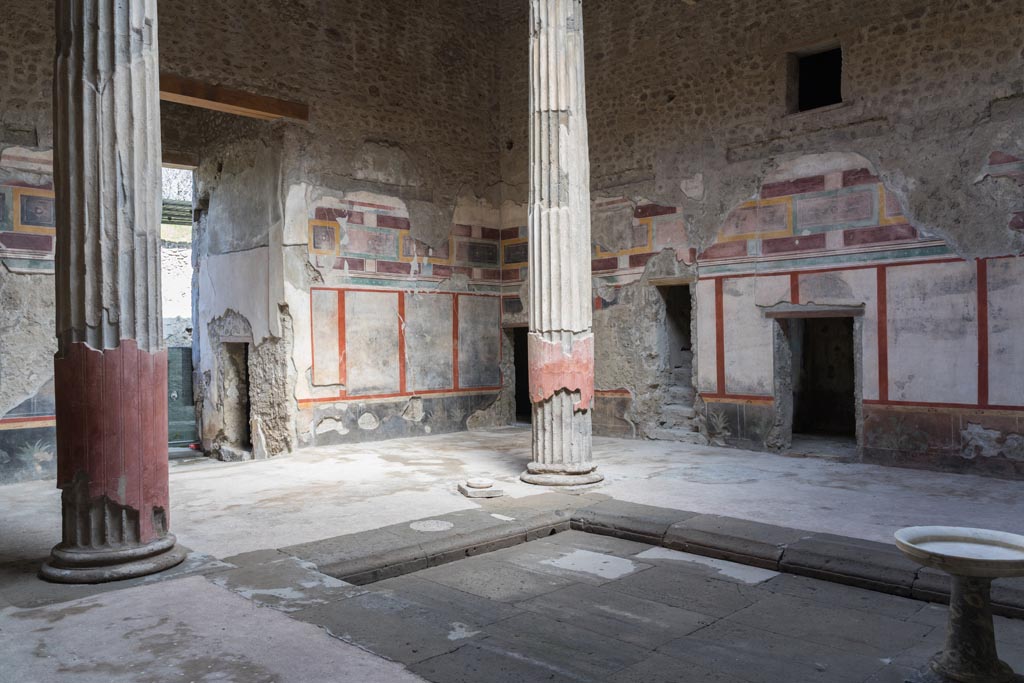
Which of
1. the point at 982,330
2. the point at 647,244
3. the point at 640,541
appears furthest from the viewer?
the point at 647,244

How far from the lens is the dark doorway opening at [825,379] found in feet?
33.1

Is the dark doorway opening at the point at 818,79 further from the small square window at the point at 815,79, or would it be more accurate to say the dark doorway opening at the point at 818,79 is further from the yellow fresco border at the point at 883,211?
the yellow fresco border at the point at 883,211

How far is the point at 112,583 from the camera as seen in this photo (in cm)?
407

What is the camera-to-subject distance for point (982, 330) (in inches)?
289

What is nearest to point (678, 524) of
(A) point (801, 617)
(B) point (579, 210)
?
(A) point (801, 617)

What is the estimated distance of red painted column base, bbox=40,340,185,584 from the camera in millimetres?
4168

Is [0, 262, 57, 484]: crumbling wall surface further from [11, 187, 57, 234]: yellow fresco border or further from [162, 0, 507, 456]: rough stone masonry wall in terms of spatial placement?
[162, 0, 507, 456]: rough stone masonry wall

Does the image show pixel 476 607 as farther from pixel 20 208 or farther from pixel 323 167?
pixel 323 167

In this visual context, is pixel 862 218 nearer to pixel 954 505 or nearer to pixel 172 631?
pixel 954 505

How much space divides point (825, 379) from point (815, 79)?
141 inches

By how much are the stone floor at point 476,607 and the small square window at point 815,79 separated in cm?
441

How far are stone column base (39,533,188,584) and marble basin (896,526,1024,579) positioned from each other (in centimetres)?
349

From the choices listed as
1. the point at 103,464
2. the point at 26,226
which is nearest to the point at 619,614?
the point at 103,464

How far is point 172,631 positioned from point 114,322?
164cm
